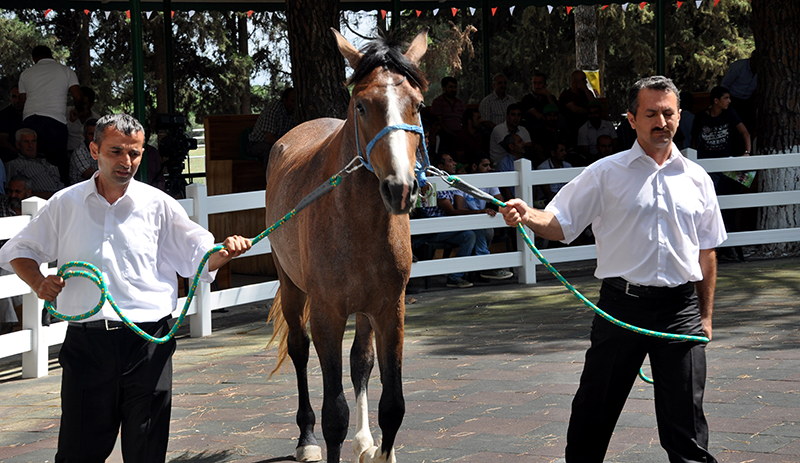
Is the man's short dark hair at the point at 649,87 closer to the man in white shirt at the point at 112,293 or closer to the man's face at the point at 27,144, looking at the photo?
the man in white shirt at the point at 112,293

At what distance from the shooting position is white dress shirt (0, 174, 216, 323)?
3566mm

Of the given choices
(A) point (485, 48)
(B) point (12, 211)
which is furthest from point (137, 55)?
(A) point (485, 48)

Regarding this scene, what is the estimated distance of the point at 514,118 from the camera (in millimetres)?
12594

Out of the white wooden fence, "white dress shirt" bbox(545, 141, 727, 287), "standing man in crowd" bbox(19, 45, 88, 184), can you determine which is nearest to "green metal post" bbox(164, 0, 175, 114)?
"standing man in crowd" bbox(19, 45, 88, 184)

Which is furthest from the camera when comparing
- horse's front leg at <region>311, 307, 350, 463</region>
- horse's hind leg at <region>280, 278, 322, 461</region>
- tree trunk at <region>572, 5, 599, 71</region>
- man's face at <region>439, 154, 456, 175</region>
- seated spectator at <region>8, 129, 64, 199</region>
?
tree trunk at <region>572, 5, 599, 71</region>

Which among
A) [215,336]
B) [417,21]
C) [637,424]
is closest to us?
[637,424]

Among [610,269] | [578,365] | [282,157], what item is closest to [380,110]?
[610,269]

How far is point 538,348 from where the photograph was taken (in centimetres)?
728

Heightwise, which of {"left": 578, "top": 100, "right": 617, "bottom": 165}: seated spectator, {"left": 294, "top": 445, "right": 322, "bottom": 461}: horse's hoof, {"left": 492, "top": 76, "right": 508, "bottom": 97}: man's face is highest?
{"left": 492, "top": 76, "right": 508, "bottom": 97}: man's face

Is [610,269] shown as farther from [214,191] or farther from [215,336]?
[214,191]

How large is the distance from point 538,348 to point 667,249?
376cm

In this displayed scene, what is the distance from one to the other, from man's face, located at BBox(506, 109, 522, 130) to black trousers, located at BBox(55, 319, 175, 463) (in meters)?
9.54

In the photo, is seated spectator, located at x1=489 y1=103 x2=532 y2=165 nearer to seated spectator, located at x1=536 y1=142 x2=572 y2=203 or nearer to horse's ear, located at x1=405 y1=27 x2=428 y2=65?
seated spectator, located at x1=536 y1=142 x2=572 y2=203

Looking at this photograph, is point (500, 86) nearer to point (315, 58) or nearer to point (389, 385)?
point (315, 58)
